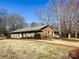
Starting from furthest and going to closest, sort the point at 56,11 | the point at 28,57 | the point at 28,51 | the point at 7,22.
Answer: the point at 7,22 < the point at 56,11 < the point at 28,51 < the point at 28,57

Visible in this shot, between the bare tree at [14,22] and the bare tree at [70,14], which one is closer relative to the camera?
the bare tree at [70,14]

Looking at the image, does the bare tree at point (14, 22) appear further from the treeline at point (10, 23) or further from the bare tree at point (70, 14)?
the bare tree at point (70, 14)

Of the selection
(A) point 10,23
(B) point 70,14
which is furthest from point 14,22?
(B) point 70,14

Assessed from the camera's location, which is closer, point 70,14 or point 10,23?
point 70,14

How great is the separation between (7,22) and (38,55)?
6434 centimetres

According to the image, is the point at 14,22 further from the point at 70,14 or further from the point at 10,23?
the point at 70,14

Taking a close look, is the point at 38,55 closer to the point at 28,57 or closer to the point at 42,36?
the point at 28,57

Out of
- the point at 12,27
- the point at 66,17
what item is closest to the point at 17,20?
the point at 12,27

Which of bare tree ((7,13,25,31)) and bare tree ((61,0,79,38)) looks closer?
bare tree ((61,0,79,38))

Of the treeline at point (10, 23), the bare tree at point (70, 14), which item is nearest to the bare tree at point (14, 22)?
the treeline at point (10, 23)

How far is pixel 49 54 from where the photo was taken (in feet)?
46.4

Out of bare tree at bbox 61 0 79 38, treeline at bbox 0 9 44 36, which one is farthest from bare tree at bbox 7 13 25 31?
bare tree at bbox 61 0 79 38

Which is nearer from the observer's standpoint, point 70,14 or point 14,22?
point 70,14

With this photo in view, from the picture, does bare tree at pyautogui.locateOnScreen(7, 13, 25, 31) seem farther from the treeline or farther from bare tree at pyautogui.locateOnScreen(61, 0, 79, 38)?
bare tree at pyautogui.locateOnScreen(61, 0, 79, 38)
